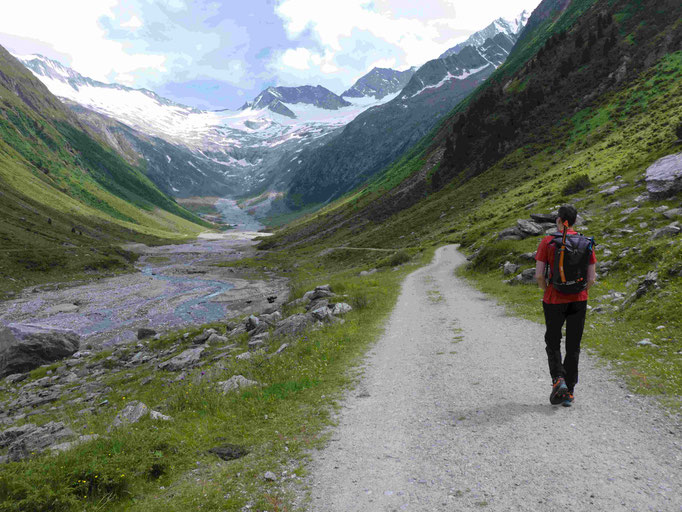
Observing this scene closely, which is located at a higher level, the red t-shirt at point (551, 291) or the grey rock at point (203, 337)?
the red t-shirt at point (551, 291)

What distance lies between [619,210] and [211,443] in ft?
118

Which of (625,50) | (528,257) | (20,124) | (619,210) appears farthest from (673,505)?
(20,124)

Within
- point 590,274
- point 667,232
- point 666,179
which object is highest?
point 590,274

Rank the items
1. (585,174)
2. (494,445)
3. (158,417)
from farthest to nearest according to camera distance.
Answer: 1. (585,174)
2. (158,417)
3. (494,445)

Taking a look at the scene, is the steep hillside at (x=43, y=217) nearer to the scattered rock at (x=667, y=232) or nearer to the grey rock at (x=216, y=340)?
the grey rock at (x=216, y=340)

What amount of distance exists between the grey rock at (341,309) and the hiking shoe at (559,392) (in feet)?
44.9

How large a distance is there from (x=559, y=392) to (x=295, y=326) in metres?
13.1

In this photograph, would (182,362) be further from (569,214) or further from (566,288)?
(569,214)

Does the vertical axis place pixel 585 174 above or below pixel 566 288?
below

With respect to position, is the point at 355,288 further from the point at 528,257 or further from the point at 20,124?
the point at 20,124

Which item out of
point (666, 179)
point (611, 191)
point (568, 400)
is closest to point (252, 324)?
point (568, 400)

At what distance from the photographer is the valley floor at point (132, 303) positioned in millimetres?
38406

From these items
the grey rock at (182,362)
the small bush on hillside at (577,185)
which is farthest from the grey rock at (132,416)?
the small bush on hillside at (577,185)

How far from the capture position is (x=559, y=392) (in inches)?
301
